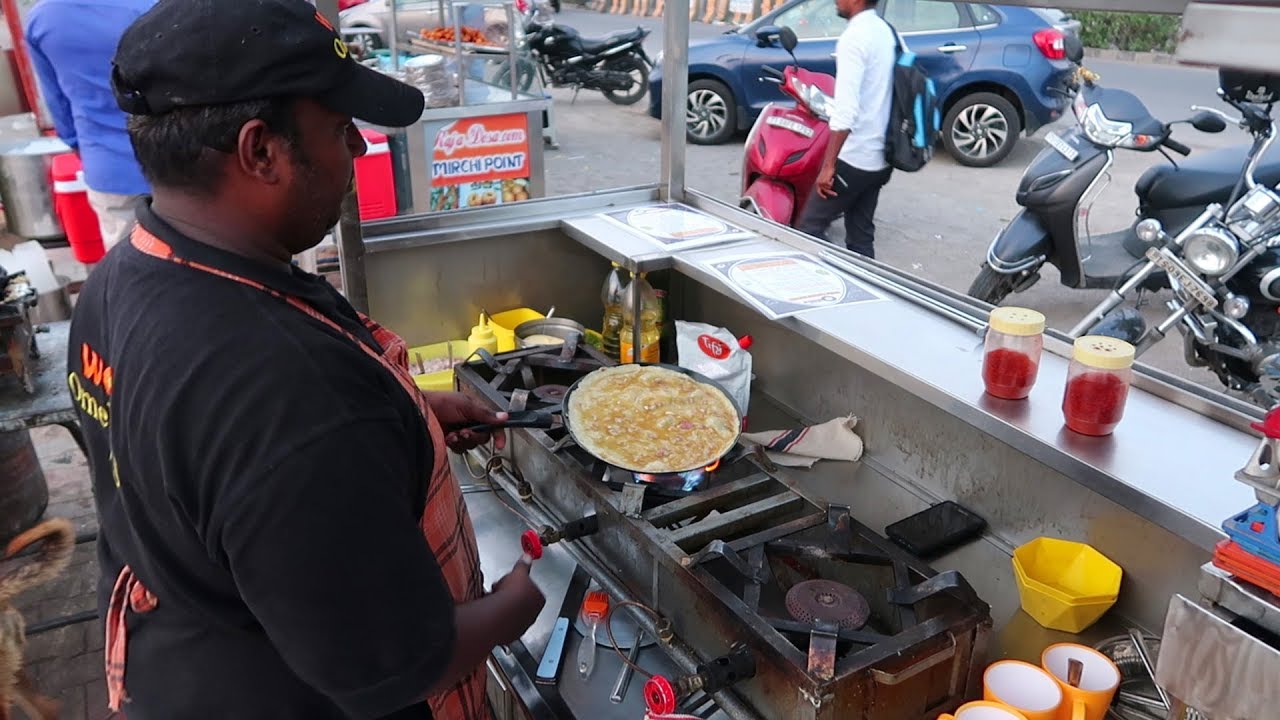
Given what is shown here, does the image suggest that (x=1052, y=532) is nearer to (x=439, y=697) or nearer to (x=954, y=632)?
(x=954, y=632)

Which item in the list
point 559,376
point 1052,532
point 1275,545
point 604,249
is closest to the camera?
point 1275,545

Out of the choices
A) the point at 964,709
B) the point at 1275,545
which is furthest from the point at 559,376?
the point at 1275,545

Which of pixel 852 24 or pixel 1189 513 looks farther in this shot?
Answer: pixel 852 24

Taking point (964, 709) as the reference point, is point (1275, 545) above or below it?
above

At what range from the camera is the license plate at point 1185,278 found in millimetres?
3164

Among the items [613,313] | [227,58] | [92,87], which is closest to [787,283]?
[613,313]

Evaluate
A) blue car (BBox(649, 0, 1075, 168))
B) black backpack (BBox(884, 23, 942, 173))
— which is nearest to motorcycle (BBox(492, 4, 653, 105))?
blue car (BBox(649, 0, 1075, 168))

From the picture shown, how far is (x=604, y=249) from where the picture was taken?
8.43ft

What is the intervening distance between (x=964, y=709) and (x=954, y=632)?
0.40 feet

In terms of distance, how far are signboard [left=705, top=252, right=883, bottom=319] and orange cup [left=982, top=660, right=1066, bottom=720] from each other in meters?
0.93

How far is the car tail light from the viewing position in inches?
305

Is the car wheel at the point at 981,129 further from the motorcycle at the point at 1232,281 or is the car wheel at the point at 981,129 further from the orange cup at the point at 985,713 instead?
the orange cup at the point at 985,713

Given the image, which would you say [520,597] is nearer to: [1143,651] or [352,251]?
[1143,651]

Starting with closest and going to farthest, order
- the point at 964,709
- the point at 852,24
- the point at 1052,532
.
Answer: the point at 964,709, the point at 1052,532, the point at 852,24
